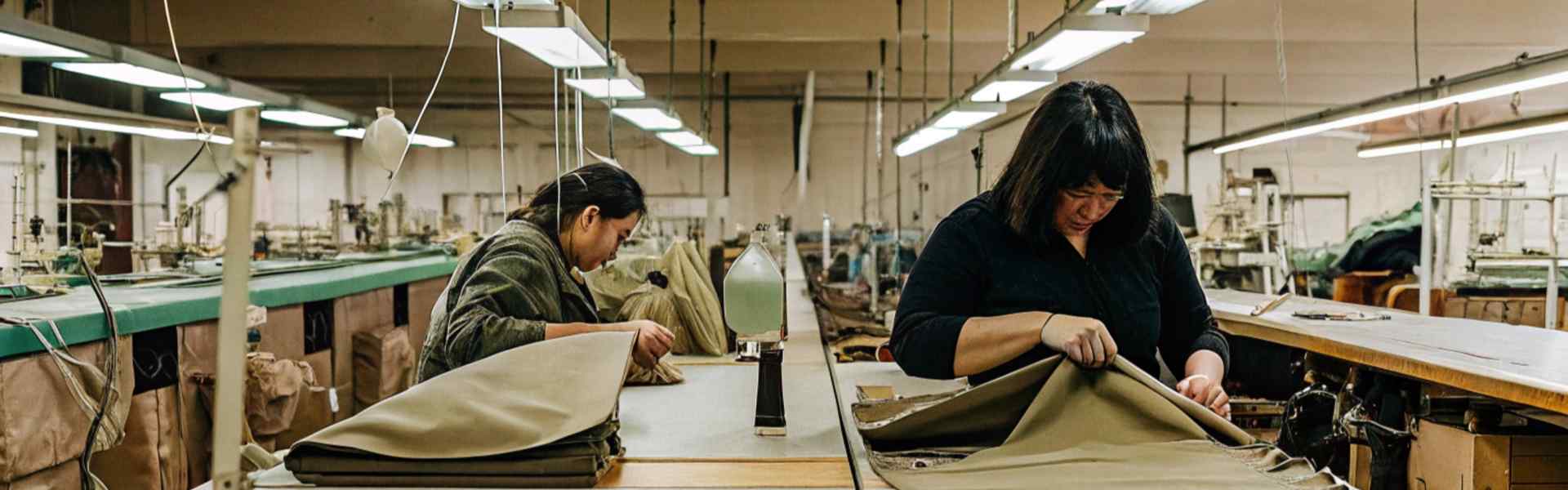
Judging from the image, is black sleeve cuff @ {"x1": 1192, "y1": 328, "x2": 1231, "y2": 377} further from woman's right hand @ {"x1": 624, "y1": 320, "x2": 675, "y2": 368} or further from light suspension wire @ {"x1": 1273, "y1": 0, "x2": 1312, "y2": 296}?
light suspension wire @ {"x1": 1273, "y1": 0, "x2": 1312, "y2": 296}

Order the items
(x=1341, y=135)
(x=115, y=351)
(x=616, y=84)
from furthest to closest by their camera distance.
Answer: (x=1341, y=135)
(x=616, y=84)
(x=115, y=351)

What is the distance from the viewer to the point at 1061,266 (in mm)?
1713

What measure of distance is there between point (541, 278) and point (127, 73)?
8.18 feet

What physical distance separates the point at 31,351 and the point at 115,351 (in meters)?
0.25

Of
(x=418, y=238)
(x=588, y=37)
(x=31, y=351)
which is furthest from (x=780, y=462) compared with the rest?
(x=418, y=238)

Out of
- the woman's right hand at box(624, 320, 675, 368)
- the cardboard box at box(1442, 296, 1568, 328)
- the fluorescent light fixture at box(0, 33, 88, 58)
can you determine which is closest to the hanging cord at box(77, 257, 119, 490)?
the fluorescent light fixture at box(0, 33, 88, 58)

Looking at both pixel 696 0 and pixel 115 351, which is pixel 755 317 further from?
pixel 696 0

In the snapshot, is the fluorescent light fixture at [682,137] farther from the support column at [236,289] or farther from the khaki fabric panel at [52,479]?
the support column at [236,289]

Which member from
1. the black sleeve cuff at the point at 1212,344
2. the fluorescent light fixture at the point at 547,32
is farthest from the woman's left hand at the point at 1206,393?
the fluorescent light fixture at the point at 547,32

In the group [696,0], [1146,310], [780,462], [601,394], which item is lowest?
[780,462]

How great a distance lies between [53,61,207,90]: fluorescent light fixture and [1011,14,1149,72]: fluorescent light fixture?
2842 mm

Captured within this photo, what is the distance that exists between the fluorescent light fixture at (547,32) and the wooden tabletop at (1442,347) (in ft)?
8.04

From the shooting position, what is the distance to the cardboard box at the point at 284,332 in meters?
4.04

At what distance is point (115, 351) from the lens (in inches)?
114
